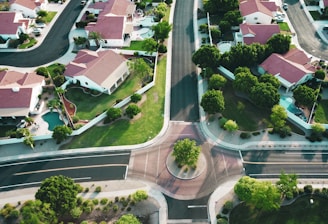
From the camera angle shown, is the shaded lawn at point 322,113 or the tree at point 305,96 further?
the shaded lawn at point 322,113

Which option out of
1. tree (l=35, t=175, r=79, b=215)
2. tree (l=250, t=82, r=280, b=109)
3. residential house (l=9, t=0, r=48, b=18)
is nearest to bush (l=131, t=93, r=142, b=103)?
tree (l=250, t=82, r=280, b=109)

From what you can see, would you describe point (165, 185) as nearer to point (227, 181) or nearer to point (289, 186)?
point (227, 181)

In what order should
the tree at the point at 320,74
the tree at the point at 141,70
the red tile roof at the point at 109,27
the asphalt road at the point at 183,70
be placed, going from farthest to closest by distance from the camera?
the red tile roof at the point at 109,27 < the tree at the point at 141,70 < the tree at the point at 320,74 < the asphalt road at the point at 183,70

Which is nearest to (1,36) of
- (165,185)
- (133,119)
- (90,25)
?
(90,25)

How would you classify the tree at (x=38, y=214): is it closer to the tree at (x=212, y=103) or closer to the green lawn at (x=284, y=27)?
the tree at (x=212, y=103)

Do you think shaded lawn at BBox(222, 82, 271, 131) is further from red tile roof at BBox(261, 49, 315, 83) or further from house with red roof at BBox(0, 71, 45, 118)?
house with red roof at BBox(0, 71, 45, 118)

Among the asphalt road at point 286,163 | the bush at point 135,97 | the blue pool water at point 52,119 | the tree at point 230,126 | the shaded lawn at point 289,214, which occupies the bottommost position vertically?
the shaded lawn at point 289,214

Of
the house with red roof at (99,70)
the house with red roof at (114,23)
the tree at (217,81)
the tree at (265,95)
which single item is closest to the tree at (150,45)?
the house with red roof at (99,70)

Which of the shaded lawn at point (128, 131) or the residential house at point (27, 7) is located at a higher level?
the residential house at point (27, 7)
